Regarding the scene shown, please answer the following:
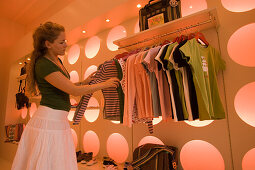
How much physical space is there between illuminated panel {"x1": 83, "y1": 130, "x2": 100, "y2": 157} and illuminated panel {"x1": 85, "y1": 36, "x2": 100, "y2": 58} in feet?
4.11

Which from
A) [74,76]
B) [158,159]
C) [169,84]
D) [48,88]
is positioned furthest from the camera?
[74,76]

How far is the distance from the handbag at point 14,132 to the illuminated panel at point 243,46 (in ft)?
13.6

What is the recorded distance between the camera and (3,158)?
147 inches

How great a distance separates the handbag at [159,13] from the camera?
58.5 inches

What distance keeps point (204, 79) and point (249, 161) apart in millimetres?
821

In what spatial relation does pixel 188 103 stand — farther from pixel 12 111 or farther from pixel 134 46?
pixel 12 111

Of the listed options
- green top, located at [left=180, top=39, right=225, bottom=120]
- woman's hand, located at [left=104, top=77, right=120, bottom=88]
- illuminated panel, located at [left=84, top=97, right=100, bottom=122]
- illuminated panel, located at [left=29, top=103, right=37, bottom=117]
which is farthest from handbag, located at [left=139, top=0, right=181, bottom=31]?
illuminated panel, located at [left=29, top=103, right=37, bottom=117]

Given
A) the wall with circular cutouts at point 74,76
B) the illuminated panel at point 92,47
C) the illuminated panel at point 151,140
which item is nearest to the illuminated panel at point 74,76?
the wall with circular cutouts at point 74,76

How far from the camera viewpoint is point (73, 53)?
118 inches

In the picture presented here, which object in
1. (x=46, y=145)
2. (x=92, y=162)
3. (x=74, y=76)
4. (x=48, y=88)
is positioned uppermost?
(x=74, y=76)

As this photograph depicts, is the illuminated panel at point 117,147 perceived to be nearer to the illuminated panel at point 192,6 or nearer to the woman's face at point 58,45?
the woman's face at point 58,45

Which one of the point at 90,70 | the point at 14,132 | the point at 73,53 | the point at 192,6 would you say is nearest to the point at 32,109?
the point at 14,132

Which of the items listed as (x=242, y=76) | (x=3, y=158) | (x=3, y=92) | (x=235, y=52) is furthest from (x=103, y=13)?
(x=3, y=158)

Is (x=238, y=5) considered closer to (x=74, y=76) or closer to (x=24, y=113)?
(x=74, y=76)
